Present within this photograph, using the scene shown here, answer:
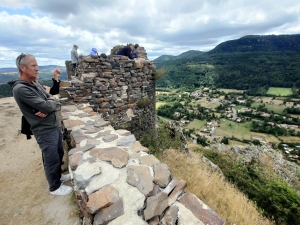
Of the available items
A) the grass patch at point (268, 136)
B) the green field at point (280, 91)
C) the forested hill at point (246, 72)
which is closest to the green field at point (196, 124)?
the grass patch at point (268, 136)

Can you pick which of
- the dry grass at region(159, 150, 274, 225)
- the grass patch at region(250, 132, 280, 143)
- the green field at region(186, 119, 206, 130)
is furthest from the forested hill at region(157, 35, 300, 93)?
the dry grass at region(159, 150, 274, 225)

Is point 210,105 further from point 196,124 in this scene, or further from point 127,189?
point 127,189

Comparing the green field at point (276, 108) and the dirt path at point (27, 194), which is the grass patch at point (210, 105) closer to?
the green field at point (276, 108)

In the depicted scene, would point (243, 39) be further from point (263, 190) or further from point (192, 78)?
point (263, 190)

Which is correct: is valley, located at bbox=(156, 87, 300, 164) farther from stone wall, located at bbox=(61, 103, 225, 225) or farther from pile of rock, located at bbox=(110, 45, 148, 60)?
stone wall, located at bbox=(61, 103, 225, 225)

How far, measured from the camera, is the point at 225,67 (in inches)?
3629

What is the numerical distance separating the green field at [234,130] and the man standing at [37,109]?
35.8 m

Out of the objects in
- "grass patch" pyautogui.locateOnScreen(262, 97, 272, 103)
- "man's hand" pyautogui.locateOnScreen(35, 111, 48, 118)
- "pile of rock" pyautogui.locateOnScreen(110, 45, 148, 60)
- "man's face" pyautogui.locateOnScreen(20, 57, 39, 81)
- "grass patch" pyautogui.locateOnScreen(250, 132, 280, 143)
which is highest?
"pile of rock" pyautogui.locateOnScreen(110, 45, 148, 60)

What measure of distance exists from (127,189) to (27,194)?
259cm

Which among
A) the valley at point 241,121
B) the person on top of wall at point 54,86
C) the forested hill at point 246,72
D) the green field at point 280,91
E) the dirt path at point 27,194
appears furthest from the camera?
the forested hill at point 246,72

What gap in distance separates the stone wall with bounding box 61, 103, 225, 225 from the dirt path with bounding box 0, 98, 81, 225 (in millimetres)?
864

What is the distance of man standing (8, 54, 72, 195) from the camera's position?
202 cm

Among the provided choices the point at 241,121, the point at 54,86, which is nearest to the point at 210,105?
the point at 241,121

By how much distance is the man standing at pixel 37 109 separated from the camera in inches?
79.5
